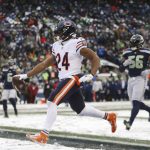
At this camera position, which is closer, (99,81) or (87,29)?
(99,81)

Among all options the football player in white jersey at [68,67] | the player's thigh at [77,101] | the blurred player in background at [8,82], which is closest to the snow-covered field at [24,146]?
the football player in white jersey at [68,67]

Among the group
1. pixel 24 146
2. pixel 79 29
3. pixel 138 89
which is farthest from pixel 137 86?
pixel 79 29

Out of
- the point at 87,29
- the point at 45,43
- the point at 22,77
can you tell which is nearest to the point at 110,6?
the point at 87,29

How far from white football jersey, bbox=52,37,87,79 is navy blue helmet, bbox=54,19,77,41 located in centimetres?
10

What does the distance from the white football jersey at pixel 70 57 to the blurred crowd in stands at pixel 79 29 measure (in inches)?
615

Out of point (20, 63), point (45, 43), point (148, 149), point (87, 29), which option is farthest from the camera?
point (87, 29)

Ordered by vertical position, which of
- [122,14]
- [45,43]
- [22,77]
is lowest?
[22,77]

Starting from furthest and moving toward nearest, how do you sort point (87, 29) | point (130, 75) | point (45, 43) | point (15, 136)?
point (87, 29)
point (45, 43)
point (130, 75)
point (15, 136)

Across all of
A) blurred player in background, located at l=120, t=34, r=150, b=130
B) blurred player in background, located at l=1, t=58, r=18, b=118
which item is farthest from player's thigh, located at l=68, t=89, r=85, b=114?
blurred player in background, located at l=1, t=58, r=18, b=118

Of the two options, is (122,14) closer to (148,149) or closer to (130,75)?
(130,75)

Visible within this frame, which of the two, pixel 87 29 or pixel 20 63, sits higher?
pixel 87 29

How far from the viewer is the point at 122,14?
3291 centimetres

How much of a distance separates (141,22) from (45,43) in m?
8.07

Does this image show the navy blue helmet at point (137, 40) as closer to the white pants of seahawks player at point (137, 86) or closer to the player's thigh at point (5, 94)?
the white pants of seahawks player at point (137, 86)
